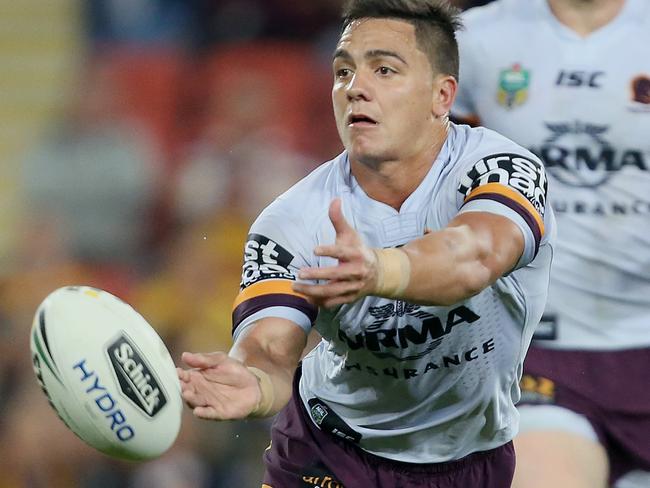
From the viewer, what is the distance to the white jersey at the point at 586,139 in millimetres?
4316

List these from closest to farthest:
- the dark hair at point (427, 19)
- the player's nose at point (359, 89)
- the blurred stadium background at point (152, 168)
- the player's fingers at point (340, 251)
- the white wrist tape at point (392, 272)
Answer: the player's fingers at point (340, 251) < the white wrist tape at point (392, 272) < the player's nose at point (359, 89) < the dark hair at point (427, 19) < the blurred stadium background at point (152, 168)

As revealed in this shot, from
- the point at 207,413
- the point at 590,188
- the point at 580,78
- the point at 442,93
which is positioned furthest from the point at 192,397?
the point at 580,78

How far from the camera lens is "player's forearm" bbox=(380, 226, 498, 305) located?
9.19ft

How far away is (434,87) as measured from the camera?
3.55 m

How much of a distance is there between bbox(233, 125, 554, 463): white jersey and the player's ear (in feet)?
0.32

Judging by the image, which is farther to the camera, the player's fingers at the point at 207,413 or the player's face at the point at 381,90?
the player's face at the point at 381,90

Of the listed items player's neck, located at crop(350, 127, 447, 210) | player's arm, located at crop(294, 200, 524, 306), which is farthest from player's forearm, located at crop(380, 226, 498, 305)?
player's neck, located at crop(350, 127, 447, 210)

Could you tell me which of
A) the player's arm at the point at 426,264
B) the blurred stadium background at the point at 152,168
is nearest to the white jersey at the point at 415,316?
the player's arm at the point at 426,264

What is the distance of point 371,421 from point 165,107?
14.7 ft

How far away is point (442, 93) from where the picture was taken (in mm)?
3584

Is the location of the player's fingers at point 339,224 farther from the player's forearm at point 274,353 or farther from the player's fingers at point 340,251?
the player's forearm at point 274,353

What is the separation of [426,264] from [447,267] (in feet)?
0.17

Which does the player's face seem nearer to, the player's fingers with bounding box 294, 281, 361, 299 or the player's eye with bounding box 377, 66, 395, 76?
the player's eye with bounding box 377, 66, 395, 76

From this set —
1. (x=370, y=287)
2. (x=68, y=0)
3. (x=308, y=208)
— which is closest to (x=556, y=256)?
(x=308, y=208)
